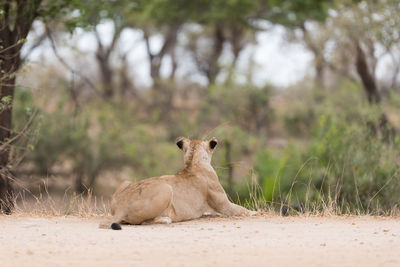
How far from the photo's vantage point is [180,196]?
795 cm

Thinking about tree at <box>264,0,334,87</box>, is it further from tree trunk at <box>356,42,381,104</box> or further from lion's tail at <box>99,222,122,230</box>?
lion's tail at <box>99,222,122,230</box>

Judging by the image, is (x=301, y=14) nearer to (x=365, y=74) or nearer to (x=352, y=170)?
(x=365, y=74)

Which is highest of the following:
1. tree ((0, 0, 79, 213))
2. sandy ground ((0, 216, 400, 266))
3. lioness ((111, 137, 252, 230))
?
tree ((0, 0, 79, 213))

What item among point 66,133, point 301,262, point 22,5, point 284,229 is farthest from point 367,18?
point 301,262

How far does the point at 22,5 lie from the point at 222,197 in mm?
5580

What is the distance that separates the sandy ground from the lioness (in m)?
0.19

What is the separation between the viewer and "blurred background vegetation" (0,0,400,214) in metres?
11.2

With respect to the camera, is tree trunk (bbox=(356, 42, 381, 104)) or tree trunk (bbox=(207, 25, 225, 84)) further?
tree trunk (bbox=(207, 25, 225, 84))

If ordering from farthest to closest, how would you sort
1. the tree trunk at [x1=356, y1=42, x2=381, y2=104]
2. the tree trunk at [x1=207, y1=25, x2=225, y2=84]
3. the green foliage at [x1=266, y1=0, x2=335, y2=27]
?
the tree trunk at [x1=207, y1=25, x2=225, y2=84] → the green foliage at [x1=266, y1=0, x2=335, y2=27] → the tree trunk at [x1=356, y1=42, x2=381, y2=104]

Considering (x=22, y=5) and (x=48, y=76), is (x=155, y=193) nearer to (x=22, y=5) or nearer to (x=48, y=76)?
(x=22, y=5)

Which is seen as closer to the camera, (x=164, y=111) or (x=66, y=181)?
(x=66, y=181)

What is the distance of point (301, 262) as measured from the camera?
5641 millimetres

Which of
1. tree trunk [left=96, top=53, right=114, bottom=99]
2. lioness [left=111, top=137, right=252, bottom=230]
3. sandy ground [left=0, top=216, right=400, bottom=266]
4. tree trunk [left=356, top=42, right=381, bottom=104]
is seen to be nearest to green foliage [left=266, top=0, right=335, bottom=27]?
tree trunk [left=356, top=42, right=381, bottom=104]

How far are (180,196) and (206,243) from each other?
1.60m
